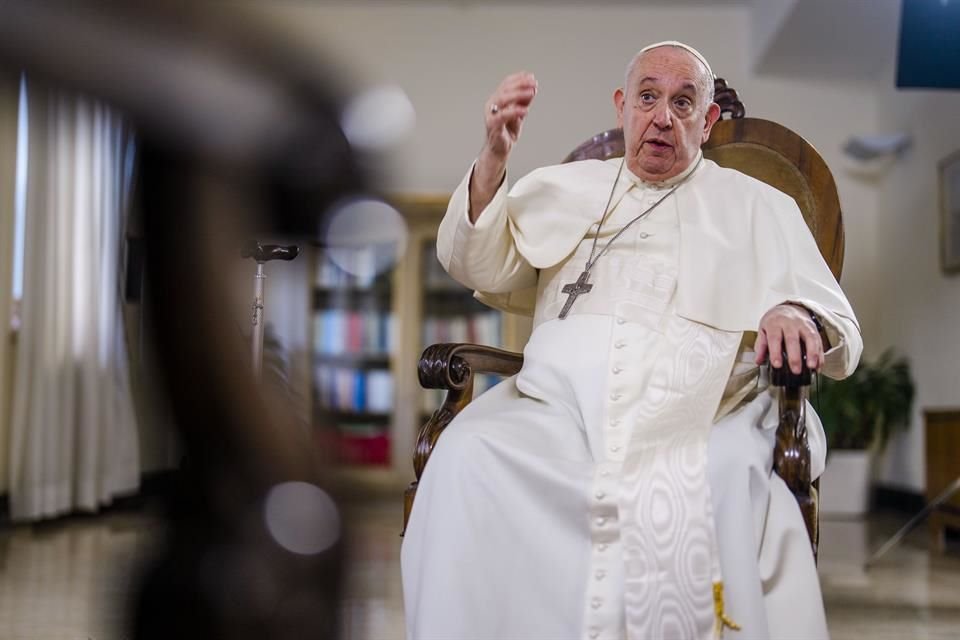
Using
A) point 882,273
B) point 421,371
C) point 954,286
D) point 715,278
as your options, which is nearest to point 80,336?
point 421,371

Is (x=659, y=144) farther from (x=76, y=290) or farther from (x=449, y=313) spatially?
(x=449, y=313)

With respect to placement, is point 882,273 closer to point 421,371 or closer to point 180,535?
point 421,371

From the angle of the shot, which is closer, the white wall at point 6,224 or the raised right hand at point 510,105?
the white wall at point 6,224

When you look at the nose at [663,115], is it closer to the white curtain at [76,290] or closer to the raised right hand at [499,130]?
the raised right hand at [499,130]

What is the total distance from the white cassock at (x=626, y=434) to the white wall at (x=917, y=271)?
4.55m

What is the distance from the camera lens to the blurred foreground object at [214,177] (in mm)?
318

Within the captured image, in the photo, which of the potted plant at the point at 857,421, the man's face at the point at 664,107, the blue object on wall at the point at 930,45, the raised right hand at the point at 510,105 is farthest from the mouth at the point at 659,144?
the potted plant at the point at 857,421

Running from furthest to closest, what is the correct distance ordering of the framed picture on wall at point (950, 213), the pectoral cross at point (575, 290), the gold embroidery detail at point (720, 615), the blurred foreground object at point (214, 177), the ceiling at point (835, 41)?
the ceiling at point (835, 41) < the framed picture on wall at point (950, 213) < the pectoral cross at point (575, 290) < the gold embroidery detail at point (720, 615) < the blurred foreground object at point (214, 177)

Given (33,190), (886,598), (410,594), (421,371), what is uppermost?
(33,190)

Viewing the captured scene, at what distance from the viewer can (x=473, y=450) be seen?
1.54 metres

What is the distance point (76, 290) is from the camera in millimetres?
439

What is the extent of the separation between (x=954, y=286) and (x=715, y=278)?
470cm

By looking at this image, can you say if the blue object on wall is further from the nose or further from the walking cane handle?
the walking cane handle

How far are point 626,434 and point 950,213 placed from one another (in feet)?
17.0
